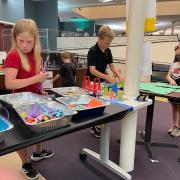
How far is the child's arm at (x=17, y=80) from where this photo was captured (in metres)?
1.34

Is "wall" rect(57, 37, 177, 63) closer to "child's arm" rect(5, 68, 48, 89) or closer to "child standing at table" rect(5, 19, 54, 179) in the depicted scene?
"child standing at table" rect(5, 19, 54, 179)

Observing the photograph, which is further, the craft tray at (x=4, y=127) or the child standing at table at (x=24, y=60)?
the child standing at table at (x=24, y=60)

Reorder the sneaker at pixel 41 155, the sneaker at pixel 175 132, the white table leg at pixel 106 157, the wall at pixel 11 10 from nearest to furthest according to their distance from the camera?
1. the white table leg at pixel 106 157
2. the sneaker at pixel 41 155
3. the sneaker at pixel 175 132
4. the wall at pixel 11 10

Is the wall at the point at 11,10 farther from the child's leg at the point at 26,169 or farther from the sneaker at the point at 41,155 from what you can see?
the child's leg at the point at 26,169

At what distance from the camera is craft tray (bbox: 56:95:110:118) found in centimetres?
113

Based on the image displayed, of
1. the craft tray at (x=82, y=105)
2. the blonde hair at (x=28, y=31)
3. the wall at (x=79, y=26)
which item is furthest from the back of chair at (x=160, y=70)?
the wall at (x=79, y=26)

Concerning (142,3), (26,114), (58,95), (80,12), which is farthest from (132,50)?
(80,12)

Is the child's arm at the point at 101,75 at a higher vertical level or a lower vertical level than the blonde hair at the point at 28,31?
lower

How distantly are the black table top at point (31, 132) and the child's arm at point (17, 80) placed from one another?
230mm

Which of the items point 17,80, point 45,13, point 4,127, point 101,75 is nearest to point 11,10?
point 45,13

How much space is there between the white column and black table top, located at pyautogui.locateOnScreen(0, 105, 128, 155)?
1.64ft

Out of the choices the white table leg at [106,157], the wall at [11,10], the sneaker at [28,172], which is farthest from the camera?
the wall at [11,10]

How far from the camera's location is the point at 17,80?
1.37 metres

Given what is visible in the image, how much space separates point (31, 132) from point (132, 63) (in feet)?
3.37
